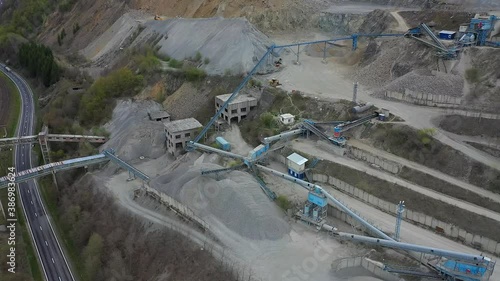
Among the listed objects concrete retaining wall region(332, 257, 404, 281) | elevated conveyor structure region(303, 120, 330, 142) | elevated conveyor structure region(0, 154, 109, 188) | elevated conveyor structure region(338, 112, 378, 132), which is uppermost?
elevated conveyor structure region(338, 112, 378, 132)

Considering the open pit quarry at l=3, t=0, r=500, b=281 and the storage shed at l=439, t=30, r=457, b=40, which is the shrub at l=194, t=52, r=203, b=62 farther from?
the storage shed at l=439, t=30, r=457, b=40

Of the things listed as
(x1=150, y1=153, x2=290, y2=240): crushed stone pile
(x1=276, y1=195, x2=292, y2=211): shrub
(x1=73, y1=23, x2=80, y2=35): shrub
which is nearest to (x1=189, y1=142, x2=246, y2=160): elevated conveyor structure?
(x1=150, y1=153, x2=290, y2=240): crushed stone pile

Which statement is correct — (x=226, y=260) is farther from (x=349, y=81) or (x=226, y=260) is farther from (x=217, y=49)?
(x=217, y=49)

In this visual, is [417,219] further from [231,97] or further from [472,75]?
[231,97]

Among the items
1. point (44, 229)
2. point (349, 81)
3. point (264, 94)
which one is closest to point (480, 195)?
point (349, 81)

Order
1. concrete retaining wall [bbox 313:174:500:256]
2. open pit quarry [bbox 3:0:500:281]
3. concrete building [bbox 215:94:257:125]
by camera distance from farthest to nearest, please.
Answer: concrete building [bbox 215:94:257:125] < open pit quarry [bbox 3:0:500:281] < concrete retaining wall [bbox 313:174:500:256]

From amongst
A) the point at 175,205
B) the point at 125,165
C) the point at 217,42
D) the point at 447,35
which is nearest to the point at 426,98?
the point at 447,35

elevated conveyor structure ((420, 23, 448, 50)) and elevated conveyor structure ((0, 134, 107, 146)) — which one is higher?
elevated conveyor structure ((420, 23, 448, 50))

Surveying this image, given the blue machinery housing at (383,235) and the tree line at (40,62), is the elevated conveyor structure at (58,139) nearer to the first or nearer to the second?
the blue machinery housing at (383,235)
